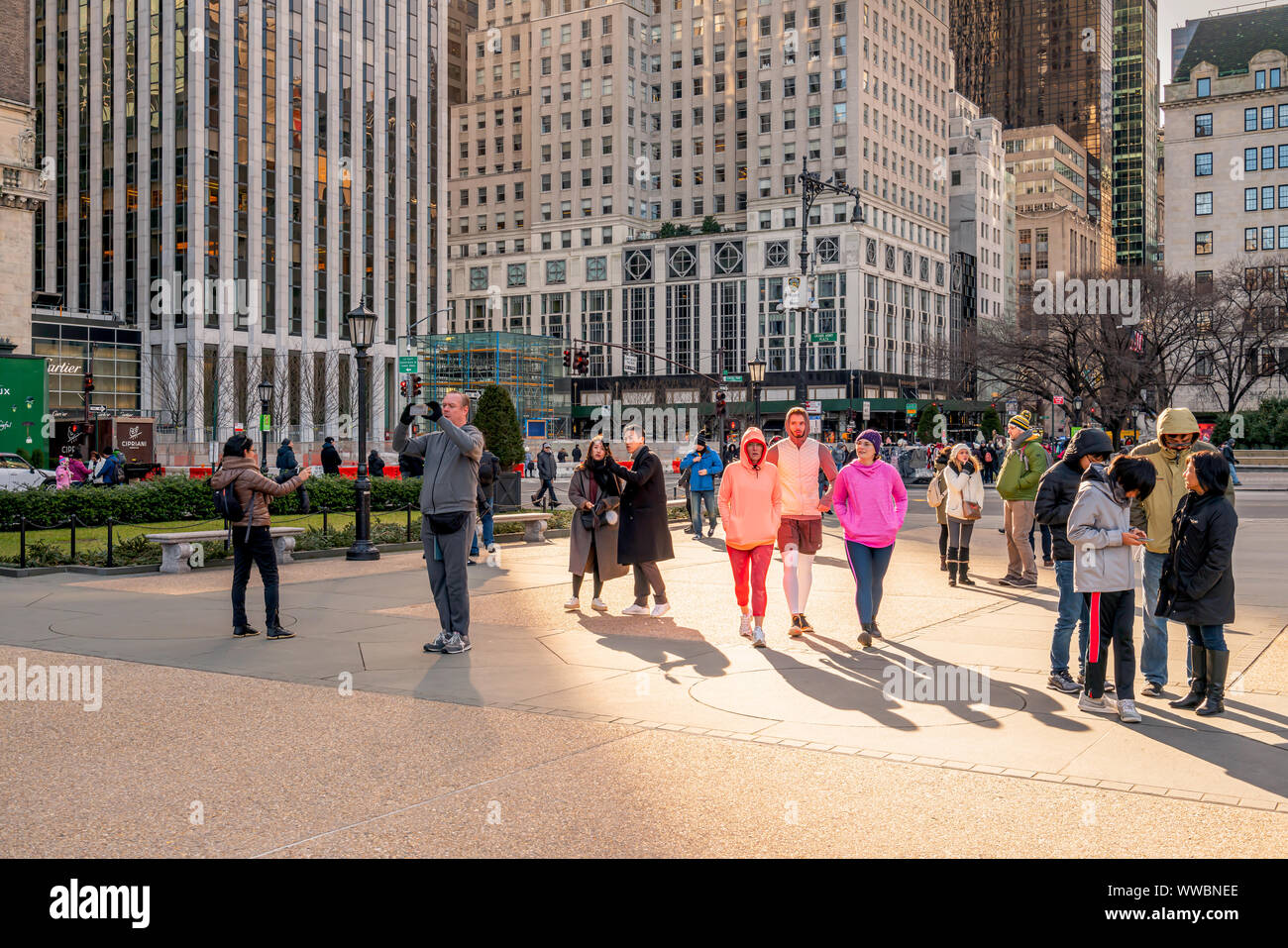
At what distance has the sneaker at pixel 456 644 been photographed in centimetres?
1009

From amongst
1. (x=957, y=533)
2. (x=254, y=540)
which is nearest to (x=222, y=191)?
(x=957, y=533)

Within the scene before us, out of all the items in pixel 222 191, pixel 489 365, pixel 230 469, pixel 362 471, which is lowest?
pixel 362 471

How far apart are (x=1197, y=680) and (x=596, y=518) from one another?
6141mm

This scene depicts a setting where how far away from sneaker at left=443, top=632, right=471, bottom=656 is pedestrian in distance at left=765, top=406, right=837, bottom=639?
3109mm

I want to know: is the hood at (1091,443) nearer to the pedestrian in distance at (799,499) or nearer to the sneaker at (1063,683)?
the sneaker at (1063,683)

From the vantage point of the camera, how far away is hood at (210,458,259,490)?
11.0 m

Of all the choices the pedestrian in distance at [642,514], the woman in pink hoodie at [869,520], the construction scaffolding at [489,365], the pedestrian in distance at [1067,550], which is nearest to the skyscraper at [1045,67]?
the construction scaffolding at [489,365]

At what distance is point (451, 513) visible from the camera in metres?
10.1

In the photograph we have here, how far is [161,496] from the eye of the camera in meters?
22.9

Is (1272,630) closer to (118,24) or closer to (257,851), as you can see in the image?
(257,851)

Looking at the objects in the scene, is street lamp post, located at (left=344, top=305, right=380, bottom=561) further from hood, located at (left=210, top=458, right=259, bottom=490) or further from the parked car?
the parked car

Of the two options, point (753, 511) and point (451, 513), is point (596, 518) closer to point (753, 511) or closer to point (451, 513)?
point (753, 511)

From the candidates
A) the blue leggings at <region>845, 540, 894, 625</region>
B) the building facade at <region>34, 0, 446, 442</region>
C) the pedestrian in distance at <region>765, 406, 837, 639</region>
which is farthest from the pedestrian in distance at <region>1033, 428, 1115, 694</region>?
the building facade at <region>34, 0, 446, 442</region>
